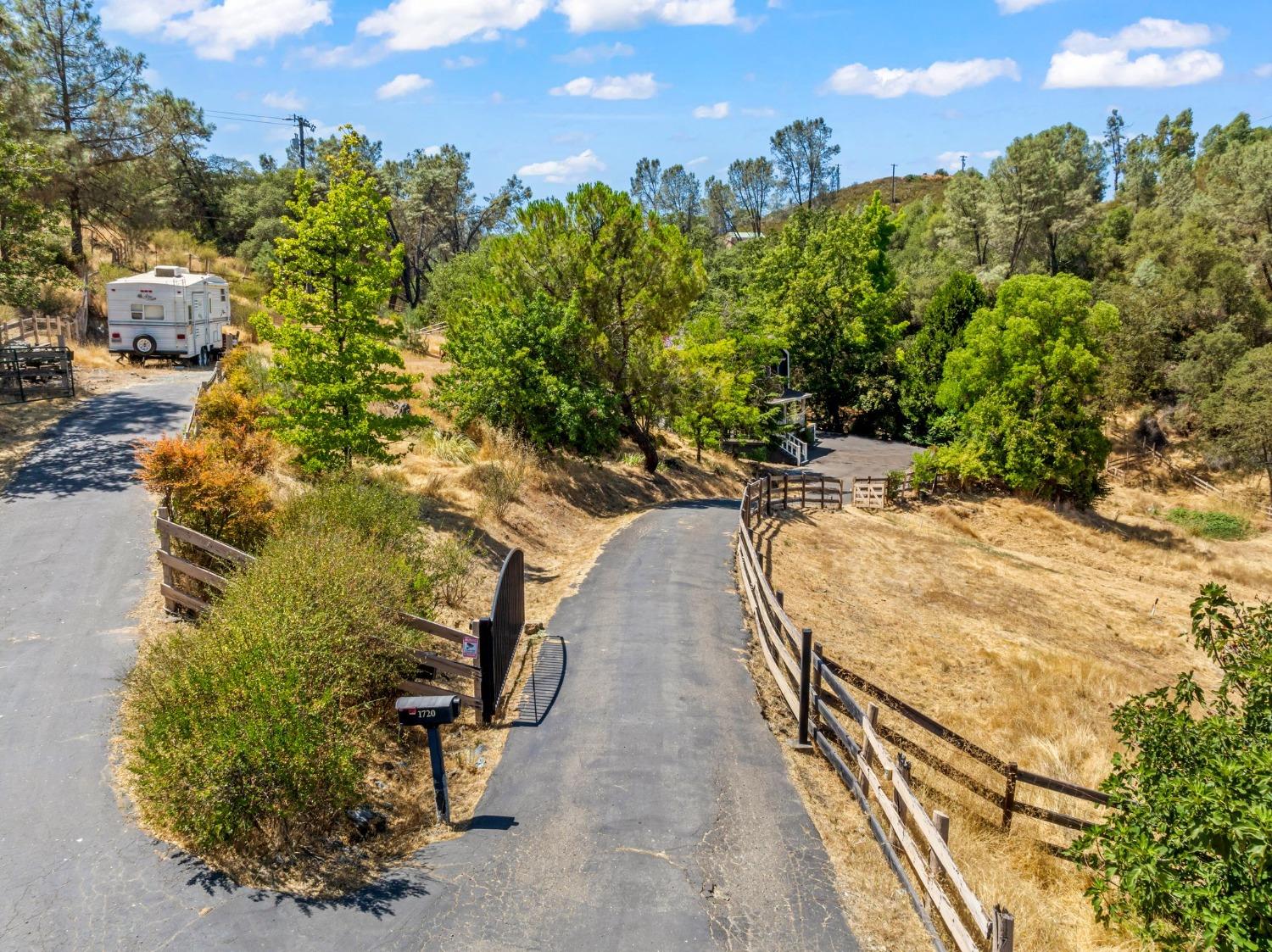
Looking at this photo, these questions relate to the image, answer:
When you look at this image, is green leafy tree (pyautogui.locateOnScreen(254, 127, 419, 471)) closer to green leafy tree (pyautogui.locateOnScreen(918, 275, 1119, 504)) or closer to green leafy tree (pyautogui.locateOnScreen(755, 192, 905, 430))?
green leafy tree (pyautogui.locateOnScreen(918, 275, 1119, 504))

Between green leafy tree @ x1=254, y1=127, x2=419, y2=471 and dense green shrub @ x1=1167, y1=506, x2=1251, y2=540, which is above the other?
green leafy tree @ x1=254, y1=127, x2=419, y2=471

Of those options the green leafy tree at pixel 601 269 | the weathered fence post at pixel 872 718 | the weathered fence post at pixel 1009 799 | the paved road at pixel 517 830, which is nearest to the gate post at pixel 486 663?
the paved road at pixel 517 830

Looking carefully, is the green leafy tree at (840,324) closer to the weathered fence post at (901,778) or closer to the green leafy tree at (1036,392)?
the green leafy tree at (1036,392)

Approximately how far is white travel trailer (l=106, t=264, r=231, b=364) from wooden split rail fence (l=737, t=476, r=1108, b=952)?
2529 centimetres

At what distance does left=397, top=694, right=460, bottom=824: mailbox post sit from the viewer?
26.8ft

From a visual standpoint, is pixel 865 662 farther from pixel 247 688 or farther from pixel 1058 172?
pixel 1058 172

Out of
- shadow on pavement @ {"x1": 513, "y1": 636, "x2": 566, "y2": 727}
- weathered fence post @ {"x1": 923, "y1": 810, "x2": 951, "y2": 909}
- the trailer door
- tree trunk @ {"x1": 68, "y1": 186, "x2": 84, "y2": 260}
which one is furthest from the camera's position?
tree trunk @ {"x1": 68, "y1": 186, "x2": 84, "y2": 260}

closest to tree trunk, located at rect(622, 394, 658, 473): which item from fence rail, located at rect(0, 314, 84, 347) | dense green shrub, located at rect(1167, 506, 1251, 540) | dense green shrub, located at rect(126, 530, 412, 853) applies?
fence rail, located at rect(0, 314, 84, 347)

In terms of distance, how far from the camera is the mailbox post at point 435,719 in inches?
322

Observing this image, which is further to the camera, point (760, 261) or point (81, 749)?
point (760, 261)

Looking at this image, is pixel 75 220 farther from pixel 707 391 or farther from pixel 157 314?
pixel 707 391

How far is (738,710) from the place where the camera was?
1141 cm

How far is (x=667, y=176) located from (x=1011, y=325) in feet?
291

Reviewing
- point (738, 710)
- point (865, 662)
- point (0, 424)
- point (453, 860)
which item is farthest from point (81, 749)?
point (0, 424)
